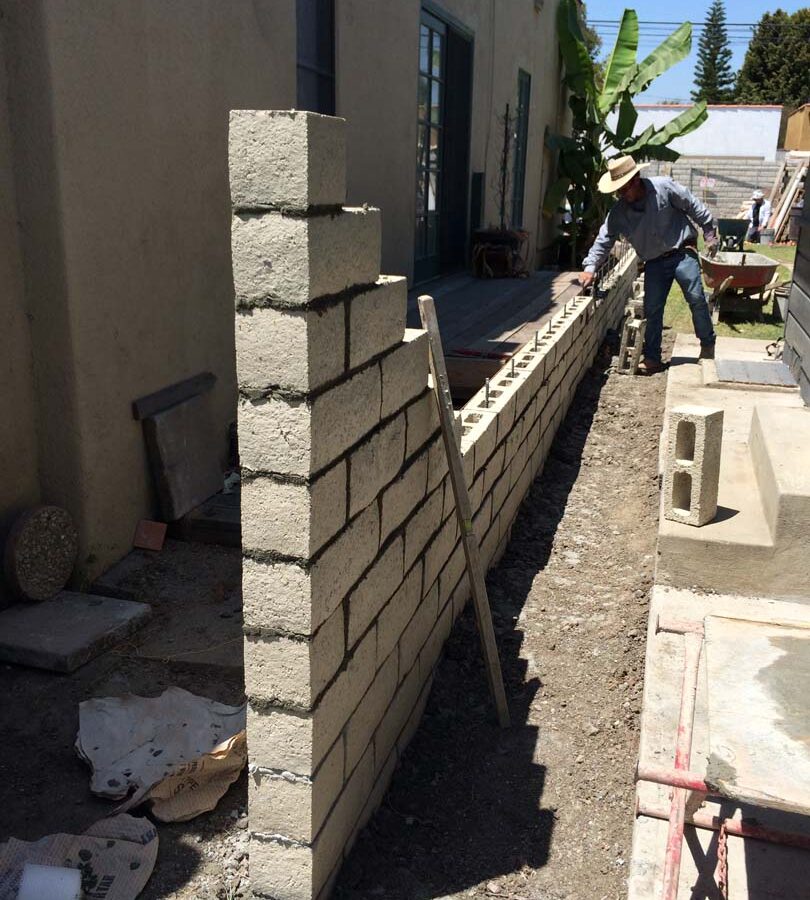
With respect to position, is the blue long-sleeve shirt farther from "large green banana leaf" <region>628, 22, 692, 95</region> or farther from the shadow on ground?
"large green banana leaf" <region>628, 22, 692, 95</region>

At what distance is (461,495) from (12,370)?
6.97ft

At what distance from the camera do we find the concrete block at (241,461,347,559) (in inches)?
87.5

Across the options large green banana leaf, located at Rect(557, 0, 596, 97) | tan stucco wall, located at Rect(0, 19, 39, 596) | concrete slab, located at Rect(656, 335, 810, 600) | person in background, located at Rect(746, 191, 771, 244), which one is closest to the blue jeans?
concrete slab, located at Rect(656, 335, 810, 600)

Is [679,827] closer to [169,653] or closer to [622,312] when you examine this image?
[169,653]

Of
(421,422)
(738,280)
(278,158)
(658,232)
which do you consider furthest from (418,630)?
(738,280)

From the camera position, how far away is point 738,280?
1234 cm

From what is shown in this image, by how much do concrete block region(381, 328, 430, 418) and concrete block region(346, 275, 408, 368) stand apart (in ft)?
0.15

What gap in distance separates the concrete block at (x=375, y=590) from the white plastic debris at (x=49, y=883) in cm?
99

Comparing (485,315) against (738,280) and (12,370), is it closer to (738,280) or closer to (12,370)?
(12,370)

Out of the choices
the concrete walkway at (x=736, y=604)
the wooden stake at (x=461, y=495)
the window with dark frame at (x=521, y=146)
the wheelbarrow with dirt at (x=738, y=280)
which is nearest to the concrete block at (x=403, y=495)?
the wooden stake at (x=461, y=495)

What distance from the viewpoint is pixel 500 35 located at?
11359mm

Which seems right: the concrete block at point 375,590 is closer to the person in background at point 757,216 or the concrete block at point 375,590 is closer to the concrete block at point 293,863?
the concrete block at point 293,863

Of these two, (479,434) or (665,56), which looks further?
(665,56)

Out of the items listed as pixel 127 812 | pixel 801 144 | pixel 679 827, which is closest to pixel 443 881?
pixel 679 827
